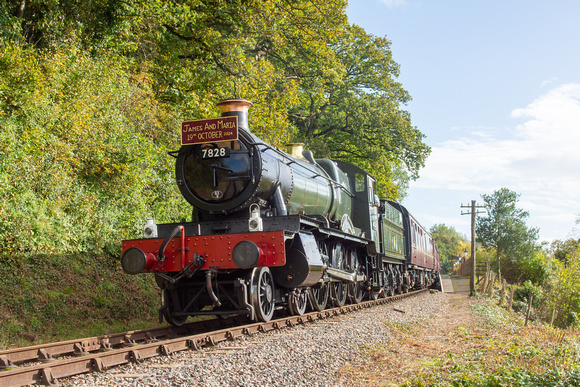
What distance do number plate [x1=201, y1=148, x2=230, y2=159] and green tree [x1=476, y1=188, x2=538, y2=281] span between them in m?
55.8

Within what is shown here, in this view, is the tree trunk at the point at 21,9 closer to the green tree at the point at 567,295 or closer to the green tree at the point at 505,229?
the green tree at the point at 567,295

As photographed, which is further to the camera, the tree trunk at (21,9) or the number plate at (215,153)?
the tree trunk at (21,9)

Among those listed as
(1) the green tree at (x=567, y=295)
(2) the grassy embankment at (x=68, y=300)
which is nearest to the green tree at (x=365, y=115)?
(1) the green tree at (x=567, y=295)

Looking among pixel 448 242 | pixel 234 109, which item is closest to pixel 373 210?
pixel 234 109

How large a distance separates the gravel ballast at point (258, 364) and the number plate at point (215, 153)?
281 cm

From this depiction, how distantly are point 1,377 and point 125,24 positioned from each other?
12.0 m

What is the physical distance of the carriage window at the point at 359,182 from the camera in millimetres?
13398

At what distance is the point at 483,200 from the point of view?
64.0 meters

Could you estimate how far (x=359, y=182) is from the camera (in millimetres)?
13508

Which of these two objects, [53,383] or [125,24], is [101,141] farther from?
[53,383]

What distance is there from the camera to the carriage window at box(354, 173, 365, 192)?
1340 centimetres

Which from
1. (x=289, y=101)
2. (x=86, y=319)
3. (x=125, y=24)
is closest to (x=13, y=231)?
(x=86, y=319)

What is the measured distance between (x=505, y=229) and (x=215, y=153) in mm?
58717

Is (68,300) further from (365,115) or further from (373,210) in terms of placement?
(365,115)
